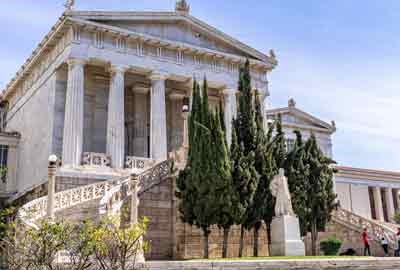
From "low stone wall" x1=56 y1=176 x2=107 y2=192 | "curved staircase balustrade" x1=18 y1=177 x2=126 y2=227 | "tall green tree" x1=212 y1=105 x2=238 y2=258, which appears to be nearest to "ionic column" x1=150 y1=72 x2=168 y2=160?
"low stone wall" x1=56 y1=176 x2=107 y2=192

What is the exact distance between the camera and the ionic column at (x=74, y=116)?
87.3 ft

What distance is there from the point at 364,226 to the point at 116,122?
15.1m

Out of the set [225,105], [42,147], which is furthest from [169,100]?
[42,147]

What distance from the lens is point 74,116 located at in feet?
89.1

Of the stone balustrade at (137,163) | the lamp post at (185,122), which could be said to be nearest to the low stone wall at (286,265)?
the lamp post at (185,122)

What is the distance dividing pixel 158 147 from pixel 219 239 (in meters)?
9.14

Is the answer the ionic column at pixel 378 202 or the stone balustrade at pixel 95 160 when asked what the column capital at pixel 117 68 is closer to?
the stone balustrade at pixel 95 160

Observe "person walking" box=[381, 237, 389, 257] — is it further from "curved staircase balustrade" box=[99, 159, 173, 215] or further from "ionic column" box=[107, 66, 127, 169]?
"ionic column" box=[107, 66, 127, 169]

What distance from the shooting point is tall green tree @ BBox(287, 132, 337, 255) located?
22.0m

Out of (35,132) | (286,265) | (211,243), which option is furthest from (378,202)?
(286,265)

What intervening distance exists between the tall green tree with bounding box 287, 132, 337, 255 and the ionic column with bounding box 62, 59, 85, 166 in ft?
38.2

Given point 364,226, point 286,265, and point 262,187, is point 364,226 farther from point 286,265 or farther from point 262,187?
point 286,265

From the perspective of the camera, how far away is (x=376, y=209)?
49.4m

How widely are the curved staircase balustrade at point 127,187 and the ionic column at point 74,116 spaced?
6217 millimetres
